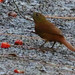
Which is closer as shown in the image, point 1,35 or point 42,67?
point 42,67

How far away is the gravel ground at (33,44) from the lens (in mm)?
6539

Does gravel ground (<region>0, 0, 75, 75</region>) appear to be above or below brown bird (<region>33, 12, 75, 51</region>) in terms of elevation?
below

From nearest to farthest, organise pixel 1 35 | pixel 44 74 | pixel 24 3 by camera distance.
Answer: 1. pixel 44 74
2. pixel 1 35
3. pixel 24 3

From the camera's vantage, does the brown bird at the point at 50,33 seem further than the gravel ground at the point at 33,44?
Yes

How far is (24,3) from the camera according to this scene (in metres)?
10.9

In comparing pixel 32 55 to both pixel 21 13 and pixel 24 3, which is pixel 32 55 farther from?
pixel 24 3

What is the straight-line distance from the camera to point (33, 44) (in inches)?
310

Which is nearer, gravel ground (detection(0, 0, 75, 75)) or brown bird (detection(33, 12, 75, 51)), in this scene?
gravel ground (detection(0, 0, 75, 75))

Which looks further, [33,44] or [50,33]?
[33,44]

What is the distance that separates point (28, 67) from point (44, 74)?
1.20ft

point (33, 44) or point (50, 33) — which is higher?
point (50, 33)

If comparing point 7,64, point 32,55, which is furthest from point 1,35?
point 7,64

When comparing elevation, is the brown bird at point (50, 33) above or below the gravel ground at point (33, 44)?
above

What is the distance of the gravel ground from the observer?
257 inches
